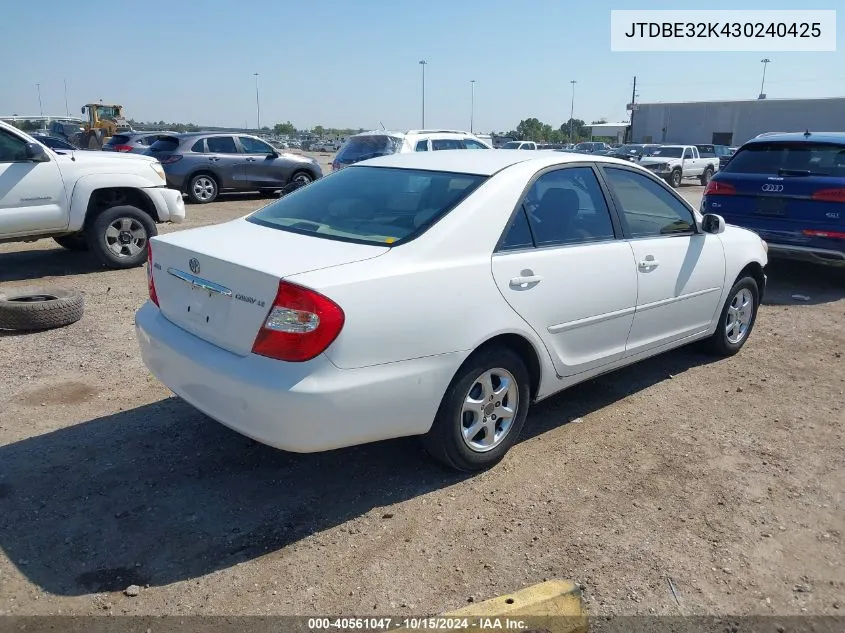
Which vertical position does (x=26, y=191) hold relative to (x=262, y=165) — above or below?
below

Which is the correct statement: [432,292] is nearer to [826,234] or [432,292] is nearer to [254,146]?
[826,234]

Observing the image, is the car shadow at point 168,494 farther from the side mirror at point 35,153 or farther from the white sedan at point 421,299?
the side mirror at point 35,153

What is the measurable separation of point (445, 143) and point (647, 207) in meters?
9.75

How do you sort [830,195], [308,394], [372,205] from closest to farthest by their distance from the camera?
[308,394] < [372,205] < [830,195]

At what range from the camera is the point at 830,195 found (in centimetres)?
746

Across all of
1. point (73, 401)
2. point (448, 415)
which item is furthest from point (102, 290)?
point (448, 415)

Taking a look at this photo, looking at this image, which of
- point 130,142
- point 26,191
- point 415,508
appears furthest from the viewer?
point 130,142

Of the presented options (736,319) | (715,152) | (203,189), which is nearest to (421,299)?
(736,319)

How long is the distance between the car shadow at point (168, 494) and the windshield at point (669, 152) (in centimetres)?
2496

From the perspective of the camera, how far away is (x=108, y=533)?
308 cm

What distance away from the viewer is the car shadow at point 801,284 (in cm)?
783

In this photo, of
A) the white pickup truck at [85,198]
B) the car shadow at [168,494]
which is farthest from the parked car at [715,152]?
the car shadow at [168,494]

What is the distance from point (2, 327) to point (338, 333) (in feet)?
13.6

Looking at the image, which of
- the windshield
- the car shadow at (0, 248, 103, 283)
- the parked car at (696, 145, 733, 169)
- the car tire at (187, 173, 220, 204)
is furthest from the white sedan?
the parked car at (696, 145, 733, 169)
